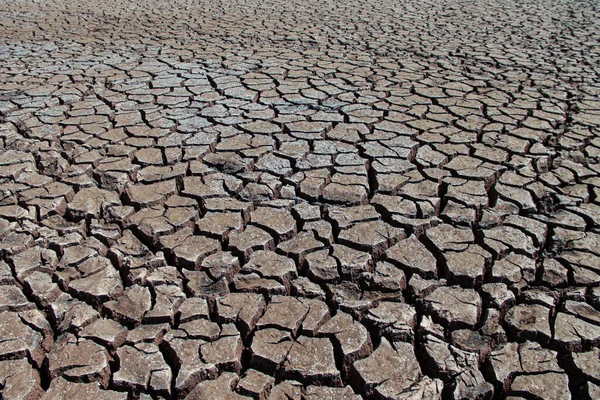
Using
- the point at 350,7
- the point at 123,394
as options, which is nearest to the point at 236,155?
the point at 123,394

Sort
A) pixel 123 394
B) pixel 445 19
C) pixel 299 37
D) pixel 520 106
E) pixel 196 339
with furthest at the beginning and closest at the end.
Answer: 1. pixel 445 19
2. pixel 299 37
3. pixel 520 106
4. pixel 196 339
5. pixel 123 394

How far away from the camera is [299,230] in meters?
2.22

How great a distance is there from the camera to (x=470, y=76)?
4223 mm

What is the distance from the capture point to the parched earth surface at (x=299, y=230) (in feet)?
5.16

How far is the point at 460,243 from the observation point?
2113mm

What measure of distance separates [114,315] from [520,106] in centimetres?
299

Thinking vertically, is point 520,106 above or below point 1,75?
above

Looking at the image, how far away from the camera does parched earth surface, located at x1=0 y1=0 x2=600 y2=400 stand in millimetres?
1573

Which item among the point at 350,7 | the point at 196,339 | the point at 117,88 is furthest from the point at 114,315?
the point at 350,7

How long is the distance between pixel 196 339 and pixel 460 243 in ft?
3.69

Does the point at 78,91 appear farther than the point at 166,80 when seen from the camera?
No

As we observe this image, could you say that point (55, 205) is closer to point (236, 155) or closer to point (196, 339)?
point (236, 155)

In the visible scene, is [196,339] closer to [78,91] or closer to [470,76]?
[78,91]

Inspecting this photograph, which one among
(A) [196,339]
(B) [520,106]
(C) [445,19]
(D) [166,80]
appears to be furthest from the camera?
(C) [445,19]
